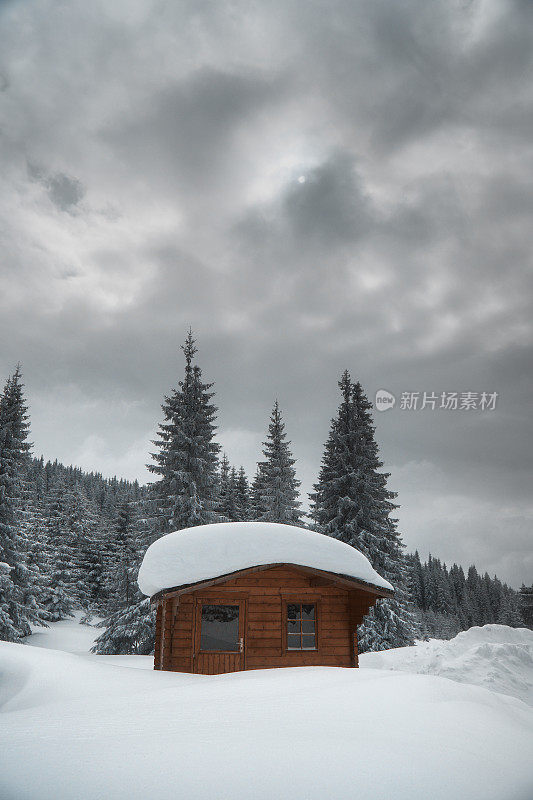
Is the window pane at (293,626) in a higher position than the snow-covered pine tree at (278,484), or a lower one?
lower

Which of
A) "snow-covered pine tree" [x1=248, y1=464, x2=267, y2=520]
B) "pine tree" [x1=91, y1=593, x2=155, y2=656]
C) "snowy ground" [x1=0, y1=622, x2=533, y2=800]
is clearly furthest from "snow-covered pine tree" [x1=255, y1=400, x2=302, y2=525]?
"snowy ground" [x1=0, y1=622, x2=533, y2=800]

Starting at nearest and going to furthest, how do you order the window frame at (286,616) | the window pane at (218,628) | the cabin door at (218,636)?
the cabin door at (218,636) → the window frame at (286,616) → the window pane at (218,628)

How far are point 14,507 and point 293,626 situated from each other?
17.2 m

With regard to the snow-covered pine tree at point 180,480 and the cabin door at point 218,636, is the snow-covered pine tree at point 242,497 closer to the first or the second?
the snow-covered pine tree at point 180,480

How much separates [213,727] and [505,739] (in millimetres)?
2661

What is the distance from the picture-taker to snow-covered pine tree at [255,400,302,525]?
28.8 metres

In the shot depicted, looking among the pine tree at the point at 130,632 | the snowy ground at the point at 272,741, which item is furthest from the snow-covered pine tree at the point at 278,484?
the snowy ground at the point at 272,741

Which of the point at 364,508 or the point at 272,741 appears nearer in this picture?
the point at 272,741

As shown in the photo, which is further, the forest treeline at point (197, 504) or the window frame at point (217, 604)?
the forest treeline at point (197, 504)

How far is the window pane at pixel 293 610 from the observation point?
516 inches

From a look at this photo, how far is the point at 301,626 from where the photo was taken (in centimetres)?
1305

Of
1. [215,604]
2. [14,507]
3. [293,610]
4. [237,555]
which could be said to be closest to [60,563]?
[14,507]

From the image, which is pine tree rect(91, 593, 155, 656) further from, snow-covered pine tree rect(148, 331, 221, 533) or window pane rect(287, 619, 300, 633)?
window pane rect(287, 619, 300, 633)

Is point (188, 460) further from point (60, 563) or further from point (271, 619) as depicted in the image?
point (60, 563)
